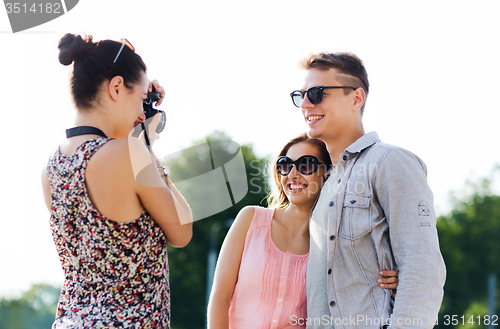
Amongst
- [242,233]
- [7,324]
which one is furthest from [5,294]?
[242,233]

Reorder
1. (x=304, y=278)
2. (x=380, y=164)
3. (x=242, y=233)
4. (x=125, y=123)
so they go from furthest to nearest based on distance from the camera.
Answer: (x=242, y=233)
(x=304, y=278)
(x=380, y=164)
(x=125, y=123)

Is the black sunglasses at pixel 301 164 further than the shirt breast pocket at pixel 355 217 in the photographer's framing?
Yes

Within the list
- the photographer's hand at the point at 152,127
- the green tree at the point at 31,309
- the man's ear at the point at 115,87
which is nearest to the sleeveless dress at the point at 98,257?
the man's ear at the point at 115,87

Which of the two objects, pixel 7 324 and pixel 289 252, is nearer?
pixel 289 252

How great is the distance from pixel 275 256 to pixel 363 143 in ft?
3.53

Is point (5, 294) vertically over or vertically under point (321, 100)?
under

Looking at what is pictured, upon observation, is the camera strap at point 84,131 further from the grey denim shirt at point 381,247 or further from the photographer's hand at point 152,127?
the grey denim shirt at point 381,247

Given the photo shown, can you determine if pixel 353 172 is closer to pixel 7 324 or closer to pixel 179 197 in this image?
pixel 179 197

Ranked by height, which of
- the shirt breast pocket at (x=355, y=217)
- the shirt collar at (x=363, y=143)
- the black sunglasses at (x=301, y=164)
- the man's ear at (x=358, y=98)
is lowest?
the shirt breast pocket at (x=355, y=217)

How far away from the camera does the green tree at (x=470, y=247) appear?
A: 3862 cm

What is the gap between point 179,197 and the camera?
8.69ft

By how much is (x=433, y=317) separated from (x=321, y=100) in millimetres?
1704

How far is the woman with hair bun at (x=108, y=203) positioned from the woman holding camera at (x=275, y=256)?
1.01 m

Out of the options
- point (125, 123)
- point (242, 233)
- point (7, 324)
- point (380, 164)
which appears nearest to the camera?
point (125, 123)
